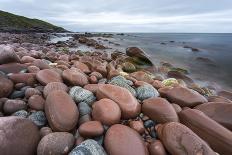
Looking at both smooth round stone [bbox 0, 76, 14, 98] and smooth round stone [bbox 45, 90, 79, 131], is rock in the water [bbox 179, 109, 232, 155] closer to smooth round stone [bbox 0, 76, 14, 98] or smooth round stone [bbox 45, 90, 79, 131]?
smooth round stone [bbox 45, 90, 79, 131]

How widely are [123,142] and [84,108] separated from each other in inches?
34.1

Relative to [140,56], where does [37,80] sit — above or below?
above

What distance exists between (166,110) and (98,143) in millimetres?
1133

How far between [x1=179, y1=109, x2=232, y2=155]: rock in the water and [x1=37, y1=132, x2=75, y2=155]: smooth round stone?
159cm

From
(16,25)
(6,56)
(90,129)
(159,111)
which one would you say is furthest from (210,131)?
(16,25)

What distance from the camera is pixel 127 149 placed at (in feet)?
9.36

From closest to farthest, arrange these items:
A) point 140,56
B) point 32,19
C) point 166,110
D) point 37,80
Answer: point 166,110, point 37,80, point 140,56, point 32,19

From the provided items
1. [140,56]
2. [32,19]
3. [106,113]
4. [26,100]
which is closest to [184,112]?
[106,113]

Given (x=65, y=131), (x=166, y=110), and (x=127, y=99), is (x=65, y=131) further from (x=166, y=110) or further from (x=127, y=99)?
(x=166, y=110)

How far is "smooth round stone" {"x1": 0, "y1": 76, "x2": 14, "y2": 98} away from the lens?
3643 mm

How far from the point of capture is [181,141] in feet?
9.75

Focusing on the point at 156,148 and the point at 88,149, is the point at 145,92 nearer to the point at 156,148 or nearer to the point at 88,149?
the point at 156,148

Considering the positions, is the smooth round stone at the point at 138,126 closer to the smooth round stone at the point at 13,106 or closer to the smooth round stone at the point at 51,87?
the smooth round stone at the point at 51,87

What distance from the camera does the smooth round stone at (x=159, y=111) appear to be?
3518 mm
